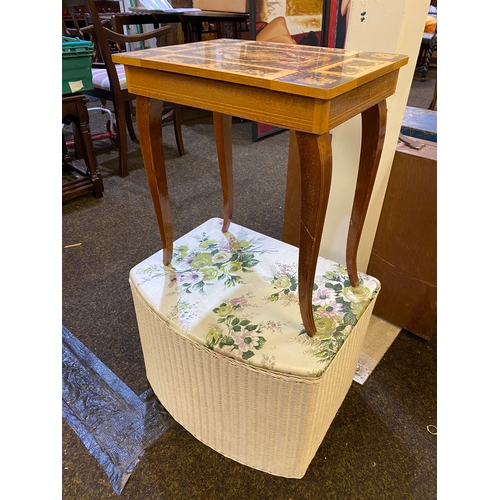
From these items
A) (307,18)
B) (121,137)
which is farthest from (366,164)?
(307,18)

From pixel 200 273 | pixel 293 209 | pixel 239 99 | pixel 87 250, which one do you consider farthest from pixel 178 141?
pixel 239 99

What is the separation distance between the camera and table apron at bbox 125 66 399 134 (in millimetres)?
534

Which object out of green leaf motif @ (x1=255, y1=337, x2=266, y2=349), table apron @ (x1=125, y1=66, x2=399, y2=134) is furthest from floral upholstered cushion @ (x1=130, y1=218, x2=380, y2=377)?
table apron @ (x1=125, y1=66, x2=399, y2=134)

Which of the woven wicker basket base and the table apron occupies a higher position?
the table apron

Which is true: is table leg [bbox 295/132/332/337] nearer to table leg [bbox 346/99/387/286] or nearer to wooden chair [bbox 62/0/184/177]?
table leg [bbox 346/99/387/286]

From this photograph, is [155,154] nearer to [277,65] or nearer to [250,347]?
[277,65]

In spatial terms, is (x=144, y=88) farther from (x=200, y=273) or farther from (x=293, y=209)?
(x=293, y=209)

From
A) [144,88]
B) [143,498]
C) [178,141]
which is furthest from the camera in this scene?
[178,141]

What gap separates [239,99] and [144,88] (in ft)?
0.73

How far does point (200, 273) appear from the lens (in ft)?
2.93

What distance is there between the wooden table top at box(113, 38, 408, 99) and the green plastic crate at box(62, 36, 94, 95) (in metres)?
1.16

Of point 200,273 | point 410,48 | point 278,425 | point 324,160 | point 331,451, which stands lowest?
point 331,451

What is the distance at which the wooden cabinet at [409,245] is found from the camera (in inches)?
39.2

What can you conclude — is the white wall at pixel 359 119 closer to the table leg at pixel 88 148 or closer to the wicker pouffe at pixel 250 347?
the wicker pouffe at pixel 250 347
